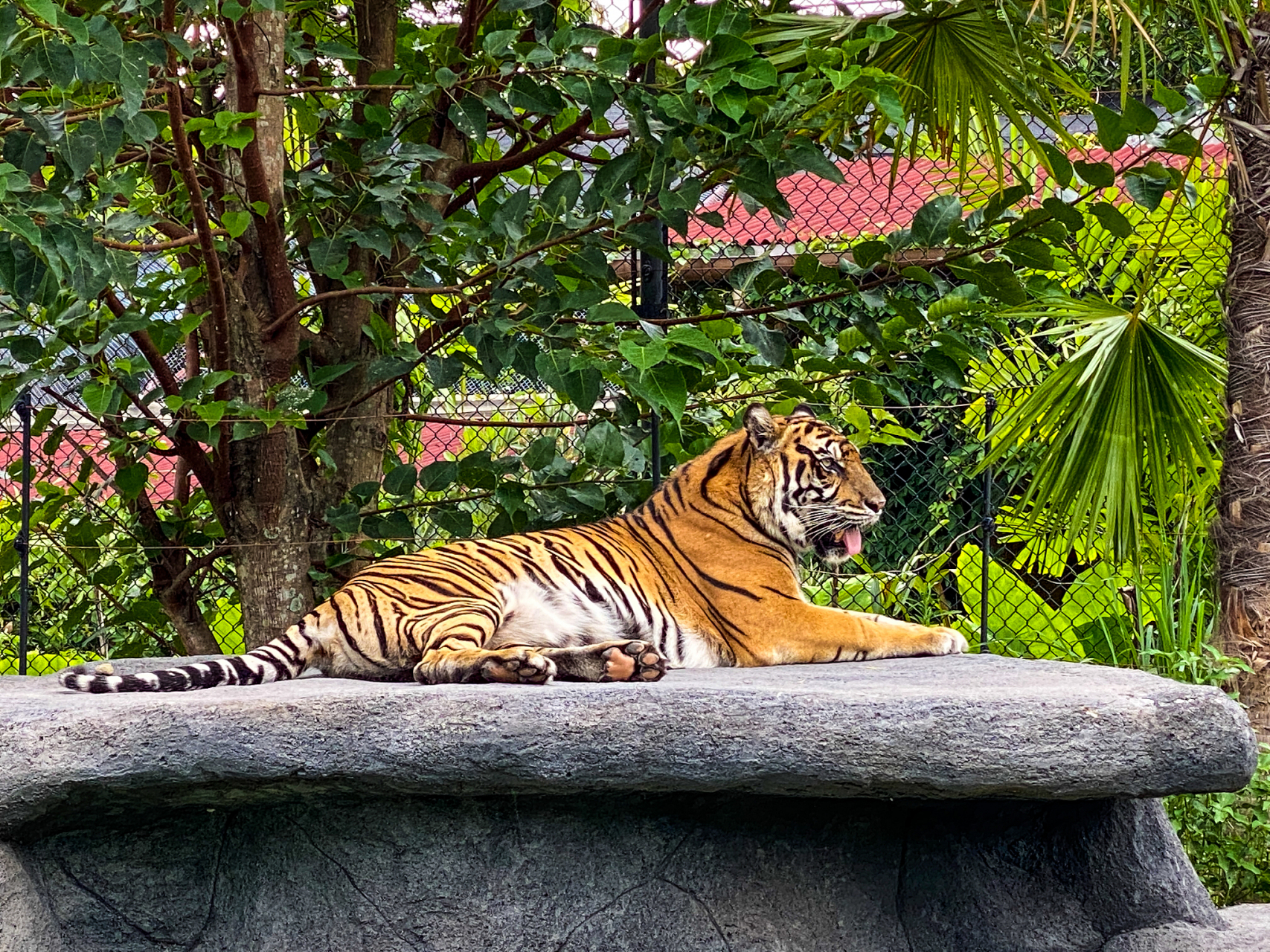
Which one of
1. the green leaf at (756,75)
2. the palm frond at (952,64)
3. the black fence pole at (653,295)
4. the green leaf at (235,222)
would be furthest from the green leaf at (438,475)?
the palm frond at (952,64)

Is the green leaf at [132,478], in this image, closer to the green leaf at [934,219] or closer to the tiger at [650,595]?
the tiger at [650,595]


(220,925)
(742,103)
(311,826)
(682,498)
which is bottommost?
(220,925)

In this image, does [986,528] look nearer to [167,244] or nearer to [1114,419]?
[1114,419]

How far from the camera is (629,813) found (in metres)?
3.47

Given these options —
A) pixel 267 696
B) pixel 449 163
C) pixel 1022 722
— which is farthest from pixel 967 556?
pixel 267 696

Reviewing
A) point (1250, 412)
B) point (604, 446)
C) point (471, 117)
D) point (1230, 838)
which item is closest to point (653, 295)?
point (604, 446)

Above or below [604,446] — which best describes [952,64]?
above

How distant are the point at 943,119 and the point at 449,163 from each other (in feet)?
6.60

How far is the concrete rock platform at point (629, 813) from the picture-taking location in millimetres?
2861

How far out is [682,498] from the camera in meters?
4.45

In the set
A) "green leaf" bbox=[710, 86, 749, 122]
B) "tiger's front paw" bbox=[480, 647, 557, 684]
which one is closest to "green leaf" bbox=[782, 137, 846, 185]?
"green leaf" bbox=[710, 86, 749, 122]

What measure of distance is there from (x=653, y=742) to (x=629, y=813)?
68 cm

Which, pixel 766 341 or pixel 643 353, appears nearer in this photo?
pixel 643 353

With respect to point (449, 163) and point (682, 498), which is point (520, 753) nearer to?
point (682, 498)
